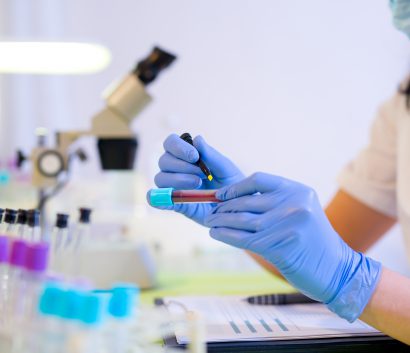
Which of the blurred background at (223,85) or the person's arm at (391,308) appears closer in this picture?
the person's arm at (391,308)

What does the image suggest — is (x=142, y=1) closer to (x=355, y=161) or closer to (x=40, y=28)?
(x=40, y=28)

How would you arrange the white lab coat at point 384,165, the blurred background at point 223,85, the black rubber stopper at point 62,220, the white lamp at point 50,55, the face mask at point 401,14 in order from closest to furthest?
1. the black rubber stopper at point 62,220
2. the face mask at point 401,14
3. the white lab coat at point 384,165
4. the white lamp at point 50,55
5. the blurred background at point 223,85

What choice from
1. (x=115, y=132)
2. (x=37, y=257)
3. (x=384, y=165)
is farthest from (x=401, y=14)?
(x=37, y=257)

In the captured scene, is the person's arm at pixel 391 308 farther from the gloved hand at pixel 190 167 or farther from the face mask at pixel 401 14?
the face mask at pixel 401 14

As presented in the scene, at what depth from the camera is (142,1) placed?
246cm

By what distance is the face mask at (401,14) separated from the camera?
3.33ft

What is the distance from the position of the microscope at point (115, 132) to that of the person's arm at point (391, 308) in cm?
75

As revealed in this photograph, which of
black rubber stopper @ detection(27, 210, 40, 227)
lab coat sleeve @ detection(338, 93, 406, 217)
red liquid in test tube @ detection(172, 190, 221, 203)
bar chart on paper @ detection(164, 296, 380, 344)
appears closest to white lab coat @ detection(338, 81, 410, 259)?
lab coat sleeve @ detection(338, 93, 406, 217)

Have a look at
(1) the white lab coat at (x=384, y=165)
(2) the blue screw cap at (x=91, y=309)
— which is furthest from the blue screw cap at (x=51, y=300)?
(1) the white lab coat at (x=384, y=165)

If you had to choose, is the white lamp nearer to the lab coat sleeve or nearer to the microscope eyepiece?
the microscope eyepiece

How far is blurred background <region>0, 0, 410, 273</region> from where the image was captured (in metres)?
2.24

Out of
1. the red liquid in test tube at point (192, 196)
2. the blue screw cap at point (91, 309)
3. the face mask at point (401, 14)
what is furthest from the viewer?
the face mask at point (401, 14)

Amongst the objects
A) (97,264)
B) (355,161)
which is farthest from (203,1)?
(97,264)

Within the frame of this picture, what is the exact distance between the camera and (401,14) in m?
1.03
